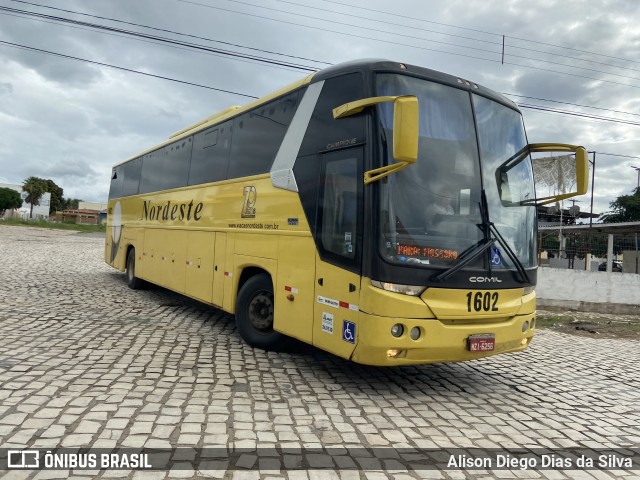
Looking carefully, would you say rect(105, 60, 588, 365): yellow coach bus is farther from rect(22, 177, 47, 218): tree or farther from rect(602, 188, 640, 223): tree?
rect(22, 177, 47, 218): tree

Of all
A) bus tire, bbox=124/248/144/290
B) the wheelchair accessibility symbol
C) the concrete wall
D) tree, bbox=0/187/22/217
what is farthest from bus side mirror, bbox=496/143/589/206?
tree, bbox=0/187/22/217

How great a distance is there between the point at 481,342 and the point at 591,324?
8.29 meters

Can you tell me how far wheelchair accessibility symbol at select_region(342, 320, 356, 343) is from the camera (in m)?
4.76

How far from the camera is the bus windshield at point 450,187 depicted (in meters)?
4.73

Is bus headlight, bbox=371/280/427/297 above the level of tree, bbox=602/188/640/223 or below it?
below

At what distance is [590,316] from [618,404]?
326 inches

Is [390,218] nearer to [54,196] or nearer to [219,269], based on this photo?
[219,269]

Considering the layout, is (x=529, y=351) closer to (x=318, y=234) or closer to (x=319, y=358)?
(x=319, y=358)

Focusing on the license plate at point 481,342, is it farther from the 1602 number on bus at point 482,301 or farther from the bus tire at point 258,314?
the bus tire at point 258,314

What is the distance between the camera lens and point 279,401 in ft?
15.4

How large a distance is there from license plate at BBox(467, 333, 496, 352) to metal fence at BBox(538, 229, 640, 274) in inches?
210

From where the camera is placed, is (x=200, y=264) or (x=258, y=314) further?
(x=200, y=264)

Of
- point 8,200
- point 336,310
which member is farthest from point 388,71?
point 8,200

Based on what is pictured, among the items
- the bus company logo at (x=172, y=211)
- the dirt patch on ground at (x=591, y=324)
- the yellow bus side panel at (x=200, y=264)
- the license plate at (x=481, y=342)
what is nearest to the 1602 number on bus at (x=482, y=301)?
the license plate at (x=481, y=342)
